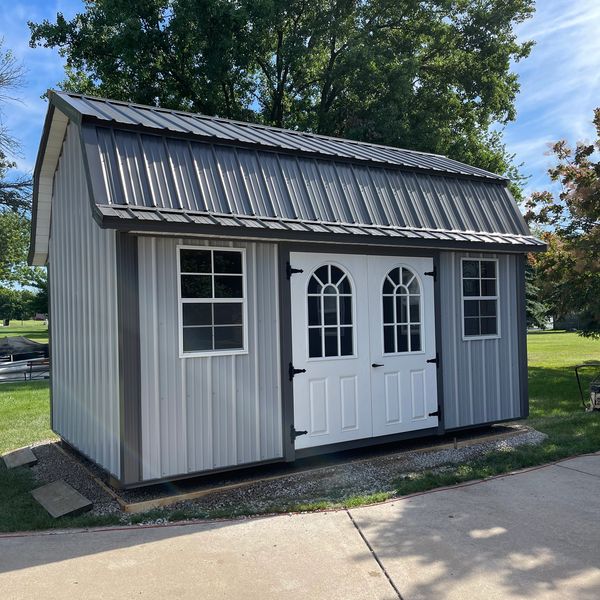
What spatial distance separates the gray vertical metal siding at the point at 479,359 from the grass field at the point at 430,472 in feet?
2.44

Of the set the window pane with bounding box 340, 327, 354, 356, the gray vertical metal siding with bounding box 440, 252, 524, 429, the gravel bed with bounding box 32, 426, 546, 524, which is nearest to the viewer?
the gravel bed with bounding box 32, 426, 546, 524

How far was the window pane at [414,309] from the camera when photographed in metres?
6.82

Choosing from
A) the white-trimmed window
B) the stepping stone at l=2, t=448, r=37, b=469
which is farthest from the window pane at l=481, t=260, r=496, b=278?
the stepping stone at l=2, t=448, r=37, b=469

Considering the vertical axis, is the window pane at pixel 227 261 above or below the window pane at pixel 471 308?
above

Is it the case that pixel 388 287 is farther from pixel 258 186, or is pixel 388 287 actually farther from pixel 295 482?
pixel 295 482

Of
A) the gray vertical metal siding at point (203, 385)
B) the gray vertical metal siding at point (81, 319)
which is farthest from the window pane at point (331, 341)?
the gray vertical metal siding at point (81, 319)

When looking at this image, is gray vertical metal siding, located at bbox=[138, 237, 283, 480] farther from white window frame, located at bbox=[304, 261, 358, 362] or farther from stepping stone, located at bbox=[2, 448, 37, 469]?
stepping stone, located at bbox=[2, 448, 37, 469]

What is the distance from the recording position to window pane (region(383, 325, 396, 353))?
21.7 feet

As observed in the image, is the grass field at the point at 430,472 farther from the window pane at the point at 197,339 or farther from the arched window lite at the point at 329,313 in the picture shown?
the arched window lite at the point at 329,313

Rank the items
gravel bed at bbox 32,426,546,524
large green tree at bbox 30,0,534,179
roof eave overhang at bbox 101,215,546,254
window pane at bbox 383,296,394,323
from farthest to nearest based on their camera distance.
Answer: large green tree at bbox 30,0,534,179, window pane at bbox 383,296,394,323, gravel bed at bbox 32,426,546,524, roof eave overhang at bbox 101,215,546,254

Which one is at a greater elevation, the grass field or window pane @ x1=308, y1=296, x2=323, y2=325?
window pane @ x1=308, y1=296, x2=323, y2=325

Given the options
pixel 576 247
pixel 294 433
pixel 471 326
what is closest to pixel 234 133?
pixel 294 433

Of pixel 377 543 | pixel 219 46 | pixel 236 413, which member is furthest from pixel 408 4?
pixel 377 543

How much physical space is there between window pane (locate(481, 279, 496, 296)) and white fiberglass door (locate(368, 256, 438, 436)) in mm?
966
